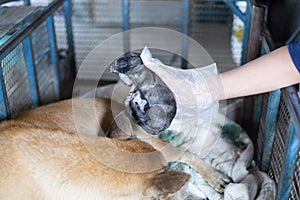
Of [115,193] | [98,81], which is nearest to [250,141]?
[115,193]

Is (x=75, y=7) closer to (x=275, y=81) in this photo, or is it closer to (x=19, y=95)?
(x=19, y=95)

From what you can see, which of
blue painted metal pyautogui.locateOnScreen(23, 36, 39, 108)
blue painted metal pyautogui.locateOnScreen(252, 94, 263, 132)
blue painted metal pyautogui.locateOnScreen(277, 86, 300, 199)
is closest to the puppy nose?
blue painted metal pyautogui.locateOnScreen(277, 86, 300, 199)

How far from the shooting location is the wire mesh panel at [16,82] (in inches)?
83.9

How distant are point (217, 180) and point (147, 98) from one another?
748mm

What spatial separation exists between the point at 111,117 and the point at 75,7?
2363 millimetres

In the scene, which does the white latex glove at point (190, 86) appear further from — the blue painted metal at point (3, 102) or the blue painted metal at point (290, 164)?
the blue painted metal at point (3, 102)

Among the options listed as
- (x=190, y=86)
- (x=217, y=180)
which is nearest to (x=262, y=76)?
(x=190, y=86)

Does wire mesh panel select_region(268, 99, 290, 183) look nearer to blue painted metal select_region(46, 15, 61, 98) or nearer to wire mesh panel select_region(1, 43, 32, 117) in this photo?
wire mesh panel select_region(1, 43, 32, 117)

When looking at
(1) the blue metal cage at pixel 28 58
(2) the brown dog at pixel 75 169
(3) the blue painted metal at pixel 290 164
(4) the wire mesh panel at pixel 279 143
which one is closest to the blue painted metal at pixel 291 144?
(3) the blue painted metal at pixel 290 164

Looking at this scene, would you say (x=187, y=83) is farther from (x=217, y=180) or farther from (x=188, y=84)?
(x=217, y=180)

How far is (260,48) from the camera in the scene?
2275mm

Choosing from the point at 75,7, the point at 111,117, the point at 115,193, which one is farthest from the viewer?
the point at 75,7

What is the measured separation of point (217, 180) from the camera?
2.04m

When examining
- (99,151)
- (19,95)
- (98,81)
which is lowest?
(98,81)
